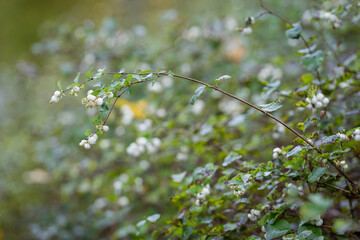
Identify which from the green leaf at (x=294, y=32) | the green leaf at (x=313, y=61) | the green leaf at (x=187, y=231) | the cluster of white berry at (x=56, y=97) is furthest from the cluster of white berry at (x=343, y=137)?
the cluster of white berry at (x=56, y=97)

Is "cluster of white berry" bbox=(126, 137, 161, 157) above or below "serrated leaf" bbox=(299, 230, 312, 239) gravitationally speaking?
above

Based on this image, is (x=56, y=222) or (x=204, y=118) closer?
(x=56, y=222)

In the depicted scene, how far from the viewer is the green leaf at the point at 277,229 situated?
1.01 meters

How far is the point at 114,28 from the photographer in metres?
2.95

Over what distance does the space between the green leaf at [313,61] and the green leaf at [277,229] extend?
64cm

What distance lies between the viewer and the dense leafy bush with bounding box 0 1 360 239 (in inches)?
45.1

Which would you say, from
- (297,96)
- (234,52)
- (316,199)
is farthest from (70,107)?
(316,199)

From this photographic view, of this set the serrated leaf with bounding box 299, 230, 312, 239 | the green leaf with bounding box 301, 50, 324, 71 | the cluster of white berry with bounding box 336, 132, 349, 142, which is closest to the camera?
the serrated leaf with bounding box 299, 230, 312, 239

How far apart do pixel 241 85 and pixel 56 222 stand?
169 cm

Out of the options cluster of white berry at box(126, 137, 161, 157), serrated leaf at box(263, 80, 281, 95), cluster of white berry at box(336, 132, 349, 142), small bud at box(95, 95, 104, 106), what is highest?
small bud at box(95, 95, 104, 106)

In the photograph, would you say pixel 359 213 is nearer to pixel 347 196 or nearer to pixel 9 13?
pixel 347 196

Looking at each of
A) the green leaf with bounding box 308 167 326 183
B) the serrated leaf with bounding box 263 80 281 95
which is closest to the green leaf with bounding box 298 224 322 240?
the green leaf with bounding box 308 167 326 183

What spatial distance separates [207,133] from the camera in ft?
6.00

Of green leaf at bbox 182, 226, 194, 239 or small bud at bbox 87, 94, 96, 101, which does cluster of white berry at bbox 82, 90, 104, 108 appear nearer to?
small bud at bbox 87, 94, 96, 101
